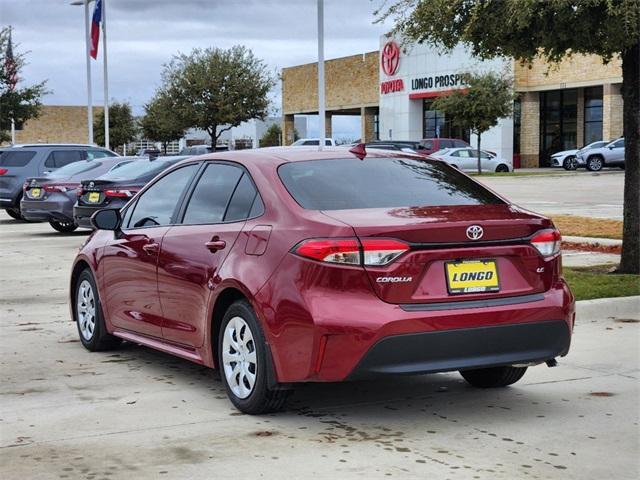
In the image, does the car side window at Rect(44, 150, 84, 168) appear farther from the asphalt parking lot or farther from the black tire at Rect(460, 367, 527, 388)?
the black tire at Rect(460, 367, 527, 388)

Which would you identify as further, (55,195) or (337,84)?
(337,84)

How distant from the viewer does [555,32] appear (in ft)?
35.0

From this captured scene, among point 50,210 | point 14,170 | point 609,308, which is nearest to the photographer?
point 609,308

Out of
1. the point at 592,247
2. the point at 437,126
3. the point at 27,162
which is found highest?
the point at 437,126

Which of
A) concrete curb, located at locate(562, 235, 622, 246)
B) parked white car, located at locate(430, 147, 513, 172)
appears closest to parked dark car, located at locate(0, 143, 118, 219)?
concrete curb, located at locate(562, 235, 622, 246)

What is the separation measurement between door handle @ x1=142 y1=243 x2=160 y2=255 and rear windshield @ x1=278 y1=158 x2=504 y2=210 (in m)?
1.25

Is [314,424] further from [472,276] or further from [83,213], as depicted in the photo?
[83,213]

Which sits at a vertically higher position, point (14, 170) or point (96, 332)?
point (14, 170)

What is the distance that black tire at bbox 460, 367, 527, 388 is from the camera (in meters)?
6.61

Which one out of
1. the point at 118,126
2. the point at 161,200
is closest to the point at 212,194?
the point at 161,200

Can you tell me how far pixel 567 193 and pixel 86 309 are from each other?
23175mm

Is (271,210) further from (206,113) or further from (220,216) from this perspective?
(206,113)

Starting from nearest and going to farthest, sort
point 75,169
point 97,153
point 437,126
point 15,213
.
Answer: point 75,169, point 97,153, point 15,213, point 437,126

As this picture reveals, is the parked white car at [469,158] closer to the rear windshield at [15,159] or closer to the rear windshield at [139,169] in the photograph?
the rear windshield at [15,159]
